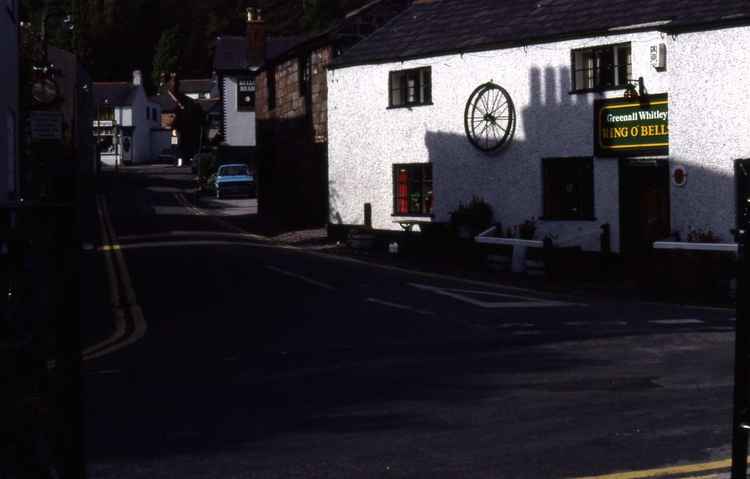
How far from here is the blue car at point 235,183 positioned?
60625 mm

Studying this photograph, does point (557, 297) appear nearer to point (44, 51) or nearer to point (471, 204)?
point (471, 204)

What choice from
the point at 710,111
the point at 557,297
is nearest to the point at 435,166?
the point at 710,111

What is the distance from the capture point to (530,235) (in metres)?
28.2

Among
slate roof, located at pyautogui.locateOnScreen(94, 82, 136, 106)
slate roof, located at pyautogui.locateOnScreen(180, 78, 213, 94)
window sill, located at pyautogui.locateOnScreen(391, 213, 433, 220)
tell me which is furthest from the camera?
slate roof, located at pyautogui.locateOnScreen(180, 78, 213, 94)

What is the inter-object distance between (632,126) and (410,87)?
28.5 ft

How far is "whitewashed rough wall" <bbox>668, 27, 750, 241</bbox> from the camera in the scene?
23.7 m

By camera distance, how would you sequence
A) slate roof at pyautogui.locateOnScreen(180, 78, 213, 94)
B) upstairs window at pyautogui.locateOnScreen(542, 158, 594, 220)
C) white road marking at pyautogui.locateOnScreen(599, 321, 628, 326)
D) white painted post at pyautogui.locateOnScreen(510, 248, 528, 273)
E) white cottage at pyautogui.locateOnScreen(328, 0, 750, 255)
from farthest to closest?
slate roof at pyautogui.locateOnScreen(180, 78, 213, 94), upstairs window at pyautogui.locateOnScreen(542, 158, 594, 220), white painted post at pyautogui.locateOnScreen(510, 248, 528, 273), white cottage at pyautogui.locateOnScreen(328, 0, 750, 255), white road marking at pyautogui.locateOnScreen(599, 321, 628, 326)

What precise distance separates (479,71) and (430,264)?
225 inches

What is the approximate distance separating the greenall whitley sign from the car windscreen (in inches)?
1433

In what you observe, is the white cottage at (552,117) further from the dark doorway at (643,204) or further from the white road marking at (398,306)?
the white road marking at (398,306)

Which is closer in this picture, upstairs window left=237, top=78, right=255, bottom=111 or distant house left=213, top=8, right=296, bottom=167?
distant house left=213, top=8, right=296, bottom=167

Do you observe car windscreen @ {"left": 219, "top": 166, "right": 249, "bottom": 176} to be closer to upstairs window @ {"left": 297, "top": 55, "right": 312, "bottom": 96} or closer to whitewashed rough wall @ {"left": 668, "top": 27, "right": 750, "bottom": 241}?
upstairs window @ {"left": 297, "top": 55, "right": 312, "bottom": 96}

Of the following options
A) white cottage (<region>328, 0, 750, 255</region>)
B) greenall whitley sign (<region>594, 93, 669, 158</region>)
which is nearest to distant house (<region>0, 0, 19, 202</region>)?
white cottage (<region>328, 0, 750, 255</region>)

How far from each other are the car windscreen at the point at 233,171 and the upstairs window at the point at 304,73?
61.8ft
